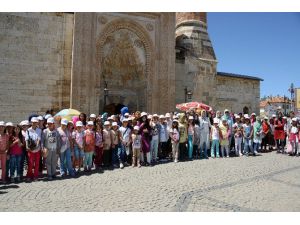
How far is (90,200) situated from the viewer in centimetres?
560

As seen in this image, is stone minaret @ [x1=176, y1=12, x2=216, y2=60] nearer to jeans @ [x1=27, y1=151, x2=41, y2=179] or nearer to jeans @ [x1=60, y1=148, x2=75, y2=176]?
jeans @ [x1=60, y1=148, x2=75, y2=176]

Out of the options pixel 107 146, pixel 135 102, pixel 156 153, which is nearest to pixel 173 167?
pixel 156 153

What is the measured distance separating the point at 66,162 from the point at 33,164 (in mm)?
820

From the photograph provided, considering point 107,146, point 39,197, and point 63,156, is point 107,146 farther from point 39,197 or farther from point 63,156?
point 39,197

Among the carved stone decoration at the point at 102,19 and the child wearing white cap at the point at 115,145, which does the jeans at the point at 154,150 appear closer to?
the child wearing white cap at the point at 115,145

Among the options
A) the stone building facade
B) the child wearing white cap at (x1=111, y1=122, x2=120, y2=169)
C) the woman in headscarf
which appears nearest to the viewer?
the child wearing white cap at (x1=111, y1=122, x2=120, y2=169)

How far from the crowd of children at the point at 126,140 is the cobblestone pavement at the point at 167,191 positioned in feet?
2.39

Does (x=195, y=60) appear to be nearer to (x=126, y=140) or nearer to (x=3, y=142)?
(x=126, y=140)

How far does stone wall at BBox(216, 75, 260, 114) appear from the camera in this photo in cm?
2018

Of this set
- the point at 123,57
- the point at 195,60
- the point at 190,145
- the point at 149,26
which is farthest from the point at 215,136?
the point at 195,60

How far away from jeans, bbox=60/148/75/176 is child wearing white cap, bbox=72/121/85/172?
312 millimetres

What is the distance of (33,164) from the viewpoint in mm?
7754

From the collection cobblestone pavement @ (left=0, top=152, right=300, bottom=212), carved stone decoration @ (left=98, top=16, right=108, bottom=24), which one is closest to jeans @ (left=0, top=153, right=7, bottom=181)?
cobblestone pavement @ (left=0, top=152, right=300, bottom=212)

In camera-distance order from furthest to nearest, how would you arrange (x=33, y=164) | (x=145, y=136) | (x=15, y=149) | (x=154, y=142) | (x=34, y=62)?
(x=34, y=62) < (x=154, y=142) < (x=145, y=136) < (x=33, y=164) < (x=15, y=149)
